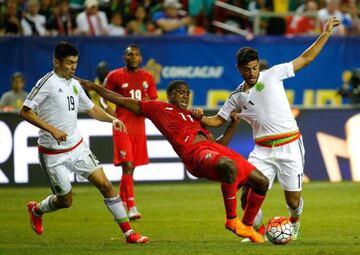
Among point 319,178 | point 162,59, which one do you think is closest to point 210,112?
point 319,178

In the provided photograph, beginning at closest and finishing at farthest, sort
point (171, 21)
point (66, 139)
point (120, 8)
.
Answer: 1. point (66, 139)
2. point (171, 21)
3. point (120, 8)

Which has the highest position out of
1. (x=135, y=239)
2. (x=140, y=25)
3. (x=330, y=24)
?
(x=330, y=24)

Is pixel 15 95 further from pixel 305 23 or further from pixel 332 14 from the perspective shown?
pixel 332 14

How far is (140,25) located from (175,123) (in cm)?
1207

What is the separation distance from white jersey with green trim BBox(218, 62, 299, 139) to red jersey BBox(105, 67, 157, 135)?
12.5 ft

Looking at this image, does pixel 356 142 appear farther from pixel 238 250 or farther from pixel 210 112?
pixel 238 250

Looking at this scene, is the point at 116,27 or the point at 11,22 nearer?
the point at 11,22

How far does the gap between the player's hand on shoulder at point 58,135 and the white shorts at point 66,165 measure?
0.62 metres

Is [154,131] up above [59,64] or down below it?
below

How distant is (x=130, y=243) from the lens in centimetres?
1171

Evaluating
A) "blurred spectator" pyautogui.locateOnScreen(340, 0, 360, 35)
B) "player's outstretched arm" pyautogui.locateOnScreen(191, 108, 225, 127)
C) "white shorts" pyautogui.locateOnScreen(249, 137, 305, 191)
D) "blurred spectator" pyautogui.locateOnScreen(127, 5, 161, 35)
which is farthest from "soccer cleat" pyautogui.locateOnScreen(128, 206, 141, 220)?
"blurred spectator" pyautogui.locateOnScreen(340, 0, 360, 35)

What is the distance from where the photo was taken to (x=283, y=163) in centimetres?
1178

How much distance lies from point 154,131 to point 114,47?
4.19 m

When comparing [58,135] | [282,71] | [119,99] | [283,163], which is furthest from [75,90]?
[283,163]
